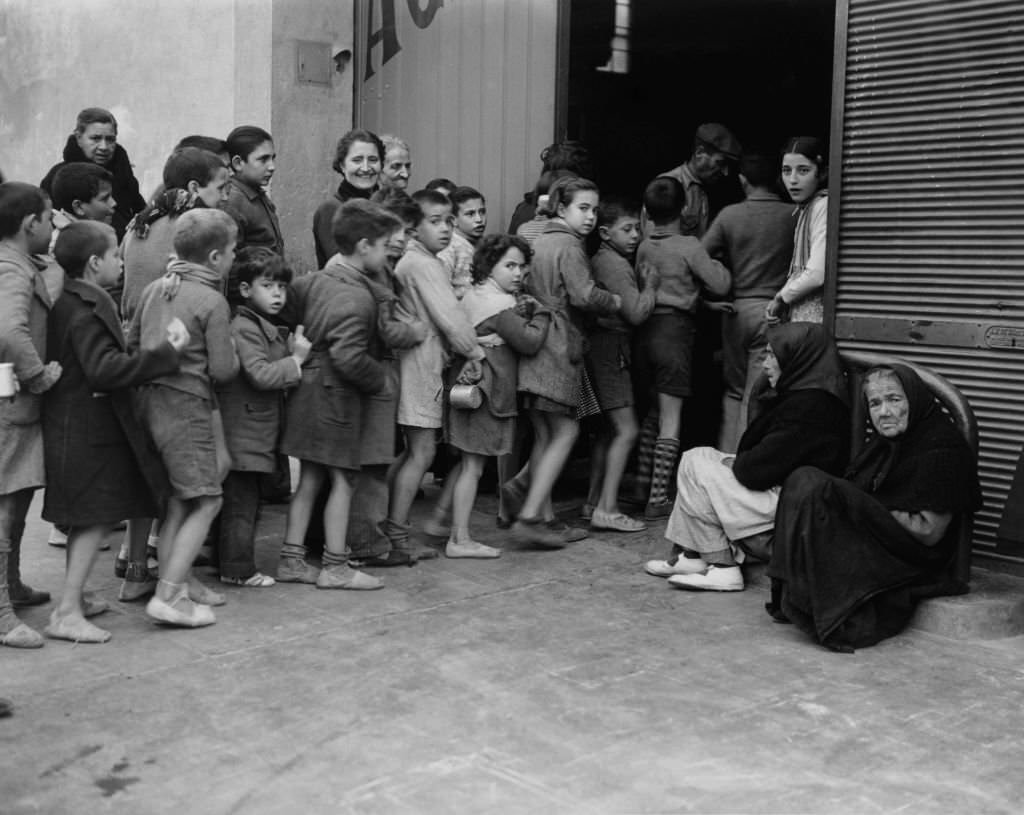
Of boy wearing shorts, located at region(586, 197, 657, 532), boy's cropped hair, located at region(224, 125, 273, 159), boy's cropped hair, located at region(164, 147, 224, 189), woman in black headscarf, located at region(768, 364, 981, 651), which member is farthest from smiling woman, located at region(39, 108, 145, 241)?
woman in black headscarf, located at region(768, 364, 981, 651)

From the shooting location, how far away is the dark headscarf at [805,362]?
5824 millimetres

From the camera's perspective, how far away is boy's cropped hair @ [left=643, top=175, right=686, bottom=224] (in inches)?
279

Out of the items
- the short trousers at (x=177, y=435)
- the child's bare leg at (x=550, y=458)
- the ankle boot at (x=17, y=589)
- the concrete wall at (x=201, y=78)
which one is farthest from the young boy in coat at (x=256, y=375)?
the concrete wall at (x=201, y=78)

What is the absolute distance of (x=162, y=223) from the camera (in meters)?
6.07

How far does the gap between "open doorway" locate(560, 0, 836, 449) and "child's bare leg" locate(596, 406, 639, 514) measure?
3144mm

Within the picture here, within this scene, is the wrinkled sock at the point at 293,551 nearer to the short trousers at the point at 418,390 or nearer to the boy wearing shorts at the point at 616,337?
the short trousers at the point at 418,390

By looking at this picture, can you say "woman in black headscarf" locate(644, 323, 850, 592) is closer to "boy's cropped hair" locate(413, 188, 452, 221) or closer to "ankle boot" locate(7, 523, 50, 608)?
"boy's cropped hair" locate(413, 188, 452, 221)

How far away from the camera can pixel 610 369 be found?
22.8 ft

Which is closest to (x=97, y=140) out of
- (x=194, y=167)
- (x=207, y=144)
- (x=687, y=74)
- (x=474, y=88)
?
(x=207, y=144)

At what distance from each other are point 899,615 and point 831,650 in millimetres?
355

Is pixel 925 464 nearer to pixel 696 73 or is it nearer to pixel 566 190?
pixel 566 190

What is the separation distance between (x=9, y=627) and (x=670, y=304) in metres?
3.40

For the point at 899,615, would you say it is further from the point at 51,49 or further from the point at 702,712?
the point at 51,49

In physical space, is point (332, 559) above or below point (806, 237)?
below
